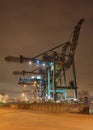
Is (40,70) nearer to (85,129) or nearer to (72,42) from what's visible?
(72,42)

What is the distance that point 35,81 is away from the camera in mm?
117938

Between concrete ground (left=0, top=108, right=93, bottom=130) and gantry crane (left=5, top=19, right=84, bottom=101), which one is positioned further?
gantry crane (left=5, top=19, right=84, bottom=101)

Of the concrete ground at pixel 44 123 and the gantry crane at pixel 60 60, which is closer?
the concrete ground at pixel 44 123

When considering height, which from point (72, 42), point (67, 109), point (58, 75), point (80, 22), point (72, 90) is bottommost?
point (67, 109)

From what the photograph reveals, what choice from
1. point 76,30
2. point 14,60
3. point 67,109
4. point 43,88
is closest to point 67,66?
point 76,30

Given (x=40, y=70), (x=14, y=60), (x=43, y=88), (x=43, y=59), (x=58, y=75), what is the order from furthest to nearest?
1. (x=43, y=88)
2. (x=40, y=70)
3. (x=58, y=75)
4. (x=43, y=59)
5. (x=14, y=60)

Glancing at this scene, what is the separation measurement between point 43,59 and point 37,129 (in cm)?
6077

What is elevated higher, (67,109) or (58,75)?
(58,75)

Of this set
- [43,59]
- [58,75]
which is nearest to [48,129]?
[43,59]

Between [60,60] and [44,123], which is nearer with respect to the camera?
[44,123]

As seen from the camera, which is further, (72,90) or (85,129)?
(72,90)

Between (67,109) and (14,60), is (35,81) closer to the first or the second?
(14,60)

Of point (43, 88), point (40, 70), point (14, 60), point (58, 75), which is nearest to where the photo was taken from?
point (14, 60)

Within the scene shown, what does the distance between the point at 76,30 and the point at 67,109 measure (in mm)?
33763
